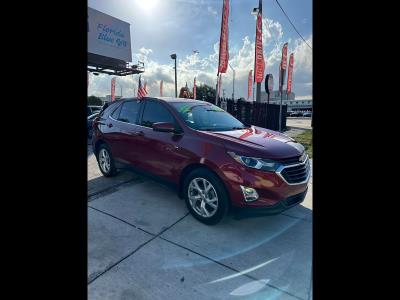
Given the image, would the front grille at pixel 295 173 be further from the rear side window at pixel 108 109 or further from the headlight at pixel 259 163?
the rear side window at pixel 108 109

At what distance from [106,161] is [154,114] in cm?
163

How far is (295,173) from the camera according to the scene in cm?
310

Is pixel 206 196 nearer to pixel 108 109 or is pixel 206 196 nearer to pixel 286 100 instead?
pixel 108 109

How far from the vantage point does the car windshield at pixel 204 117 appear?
370cm

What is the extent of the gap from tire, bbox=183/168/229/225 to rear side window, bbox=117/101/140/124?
165cm

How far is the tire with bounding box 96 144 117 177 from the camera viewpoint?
488cm

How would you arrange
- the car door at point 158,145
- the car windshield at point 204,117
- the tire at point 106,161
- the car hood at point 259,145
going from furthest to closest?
the tire at point 106,161 < the car windshield at point 204,117 < the car door at point 158,145 < the car hood at point 259,145

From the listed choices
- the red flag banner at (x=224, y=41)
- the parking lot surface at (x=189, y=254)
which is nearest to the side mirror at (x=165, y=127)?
the parking lot surface at (x=189, y=254)

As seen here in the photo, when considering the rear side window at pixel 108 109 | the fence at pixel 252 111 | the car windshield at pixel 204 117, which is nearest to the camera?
the car windshield at pixel 204 117

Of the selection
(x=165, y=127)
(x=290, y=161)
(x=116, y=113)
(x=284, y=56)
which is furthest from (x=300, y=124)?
(x=165, y=127)

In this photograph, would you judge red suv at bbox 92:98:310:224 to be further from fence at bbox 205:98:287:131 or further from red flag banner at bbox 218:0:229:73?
fence at bbox 205:98:287:131
